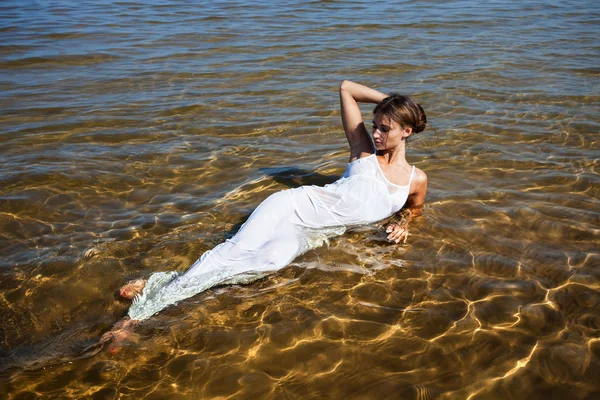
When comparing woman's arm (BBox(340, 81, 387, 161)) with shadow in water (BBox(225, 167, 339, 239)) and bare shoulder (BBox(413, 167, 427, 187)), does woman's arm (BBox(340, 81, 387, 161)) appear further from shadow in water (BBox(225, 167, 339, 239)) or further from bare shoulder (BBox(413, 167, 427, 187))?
shadow in water (BBox(225, 167, 339, 239))

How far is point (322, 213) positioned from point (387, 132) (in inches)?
36.7

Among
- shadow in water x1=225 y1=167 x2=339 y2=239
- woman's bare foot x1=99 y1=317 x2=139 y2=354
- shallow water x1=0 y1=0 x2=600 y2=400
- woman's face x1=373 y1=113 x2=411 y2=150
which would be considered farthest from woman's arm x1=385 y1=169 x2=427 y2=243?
woman's bare foot x1=99 y1=317 x2=139 y2=354

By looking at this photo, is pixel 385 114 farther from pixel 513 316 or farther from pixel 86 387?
pixel 86 387

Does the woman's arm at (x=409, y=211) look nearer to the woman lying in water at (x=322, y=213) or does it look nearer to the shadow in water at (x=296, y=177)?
the woman lying in water at (x=322, y=213)

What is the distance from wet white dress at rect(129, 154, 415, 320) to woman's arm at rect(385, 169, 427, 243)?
0.41 ft

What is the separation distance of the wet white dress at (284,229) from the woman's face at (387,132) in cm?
18

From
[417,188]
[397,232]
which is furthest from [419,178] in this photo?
[397,232]

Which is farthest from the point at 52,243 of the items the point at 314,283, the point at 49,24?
the point at 49,24

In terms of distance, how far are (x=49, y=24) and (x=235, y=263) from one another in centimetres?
1150

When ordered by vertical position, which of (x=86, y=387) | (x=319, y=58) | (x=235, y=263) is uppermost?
(x=319, y=58)

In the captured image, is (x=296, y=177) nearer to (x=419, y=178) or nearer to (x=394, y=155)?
(x=394, y=155)

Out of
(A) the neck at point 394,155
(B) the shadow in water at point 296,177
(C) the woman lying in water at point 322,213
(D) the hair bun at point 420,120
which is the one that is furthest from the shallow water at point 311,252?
(D) the hair bun at point 420,120

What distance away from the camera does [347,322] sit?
3785mm

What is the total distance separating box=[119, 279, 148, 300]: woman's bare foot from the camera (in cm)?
398
